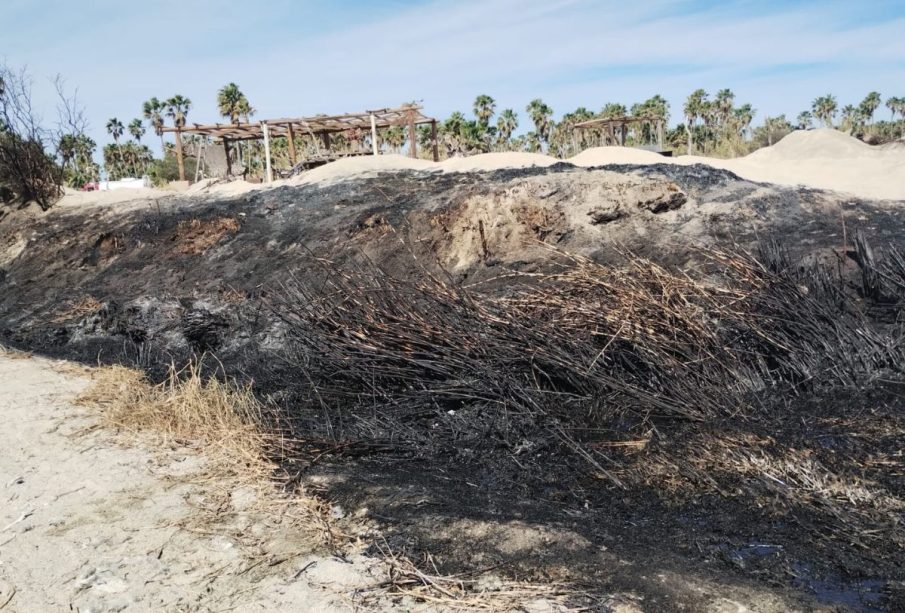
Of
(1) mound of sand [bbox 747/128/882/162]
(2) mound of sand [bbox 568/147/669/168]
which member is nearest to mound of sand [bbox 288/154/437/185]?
(2) mound of sand [bbox 568/147/669/168]

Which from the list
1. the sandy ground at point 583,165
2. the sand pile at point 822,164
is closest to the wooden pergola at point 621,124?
the sand pile at point 822,164

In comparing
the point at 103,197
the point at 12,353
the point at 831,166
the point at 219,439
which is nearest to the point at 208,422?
the point at 219,439

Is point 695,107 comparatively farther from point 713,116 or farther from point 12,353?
point 12,353

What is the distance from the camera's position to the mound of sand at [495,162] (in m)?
14.4

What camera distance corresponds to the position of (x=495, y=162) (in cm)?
1496

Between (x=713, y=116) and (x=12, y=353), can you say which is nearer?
(x=12, y=353)

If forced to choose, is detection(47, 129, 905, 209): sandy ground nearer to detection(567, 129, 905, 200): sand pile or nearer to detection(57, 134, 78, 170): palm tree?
detection(567, 129, 905, 200): sand pile

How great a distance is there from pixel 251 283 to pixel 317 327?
15.7ft

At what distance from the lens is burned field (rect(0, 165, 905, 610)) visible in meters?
3.49

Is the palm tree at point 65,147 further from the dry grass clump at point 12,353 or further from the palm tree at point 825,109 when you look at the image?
the palm tree at point 825,109

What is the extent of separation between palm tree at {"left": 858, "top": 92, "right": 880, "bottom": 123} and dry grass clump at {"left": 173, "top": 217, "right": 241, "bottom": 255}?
187 ft

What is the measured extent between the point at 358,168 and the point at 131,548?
40.1ft

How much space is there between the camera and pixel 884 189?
43.5 ft

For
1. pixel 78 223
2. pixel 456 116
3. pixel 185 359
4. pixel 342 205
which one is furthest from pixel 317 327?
pixel 456 116
